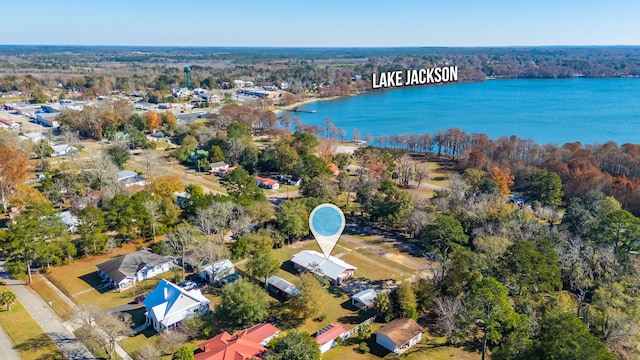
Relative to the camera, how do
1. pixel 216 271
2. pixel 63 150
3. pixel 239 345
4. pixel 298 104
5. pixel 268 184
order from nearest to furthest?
1. pixel 239 345
2. pixel 216 271
3. pixel 268 184
4. pixel 63 150
5. pixel 298 104

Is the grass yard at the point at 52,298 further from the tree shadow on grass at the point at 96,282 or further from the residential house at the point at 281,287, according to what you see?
the residential house at the point at 281,287

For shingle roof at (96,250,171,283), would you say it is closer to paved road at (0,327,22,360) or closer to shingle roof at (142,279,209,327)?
shingle roof at (142,279,209,327)

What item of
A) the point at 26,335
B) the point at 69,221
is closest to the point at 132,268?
the point at 26,335

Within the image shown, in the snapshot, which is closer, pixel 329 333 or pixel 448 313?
pixel 329 333

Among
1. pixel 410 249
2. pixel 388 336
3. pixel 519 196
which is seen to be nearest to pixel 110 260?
pixel 388 336

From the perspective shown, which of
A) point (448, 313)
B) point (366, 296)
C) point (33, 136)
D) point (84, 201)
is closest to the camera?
point (448, 313)

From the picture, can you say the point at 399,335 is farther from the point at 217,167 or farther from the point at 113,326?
the point at 217,167
